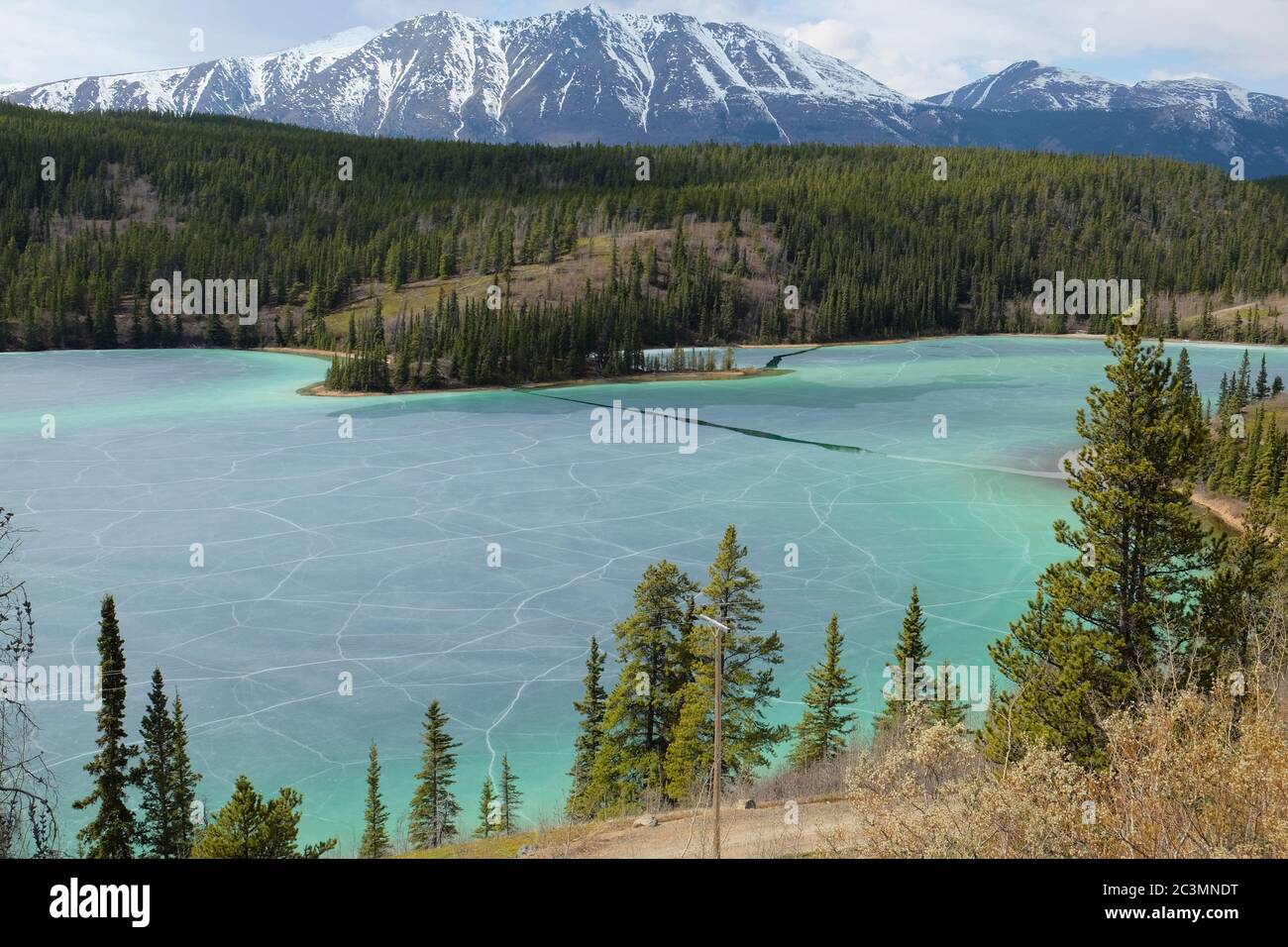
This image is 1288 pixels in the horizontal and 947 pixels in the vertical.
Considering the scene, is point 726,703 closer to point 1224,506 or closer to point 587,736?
point 587,736

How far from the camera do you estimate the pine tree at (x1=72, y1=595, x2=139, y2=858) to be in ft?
55.5

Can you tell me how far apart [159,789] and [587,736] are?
27.2ft

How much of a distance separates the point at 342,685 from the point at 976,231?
151 m

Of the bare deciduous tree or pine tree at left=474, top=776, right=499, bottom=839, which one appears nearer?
the bare deciduous tree

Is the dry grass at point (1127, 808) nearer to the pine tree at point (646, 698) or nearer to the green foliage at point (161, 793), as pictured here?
the pine tree at point (646, 698)

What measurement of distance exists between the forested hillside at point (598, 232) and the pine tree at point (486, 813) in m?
72.4

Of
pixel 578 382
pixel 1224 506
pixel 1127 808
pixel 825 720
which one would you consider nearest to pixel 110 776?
pixel 825 720

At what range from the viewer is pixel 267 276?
137 m

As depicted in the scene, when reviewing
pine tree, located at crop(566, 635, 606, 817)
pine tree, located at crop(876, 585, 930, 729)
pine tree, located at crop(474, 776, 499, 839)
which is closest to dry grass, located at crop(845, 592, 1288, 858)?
pine tree, located at crop(474, 776, 499, 839)

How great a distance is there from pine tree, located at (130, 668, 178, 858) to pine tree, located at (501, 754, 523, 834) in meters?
5.59

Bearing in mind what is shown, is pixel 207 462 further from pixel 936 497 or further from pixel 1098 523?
pixel 1098 523

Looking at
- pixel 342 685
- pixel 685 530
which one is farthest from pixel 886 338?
pixel 342 685

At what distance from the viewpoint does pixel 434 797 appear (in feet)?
67.5

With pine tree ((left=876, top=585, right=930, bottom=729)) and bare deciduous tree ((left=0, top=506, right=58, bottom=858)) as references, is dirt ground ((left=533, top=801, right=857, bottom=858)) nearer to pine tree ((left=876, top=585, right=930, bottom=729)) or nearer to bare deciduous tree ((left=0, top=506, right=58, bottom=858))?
pine tree ((left=876, top=585, right=930, bottom=729))
